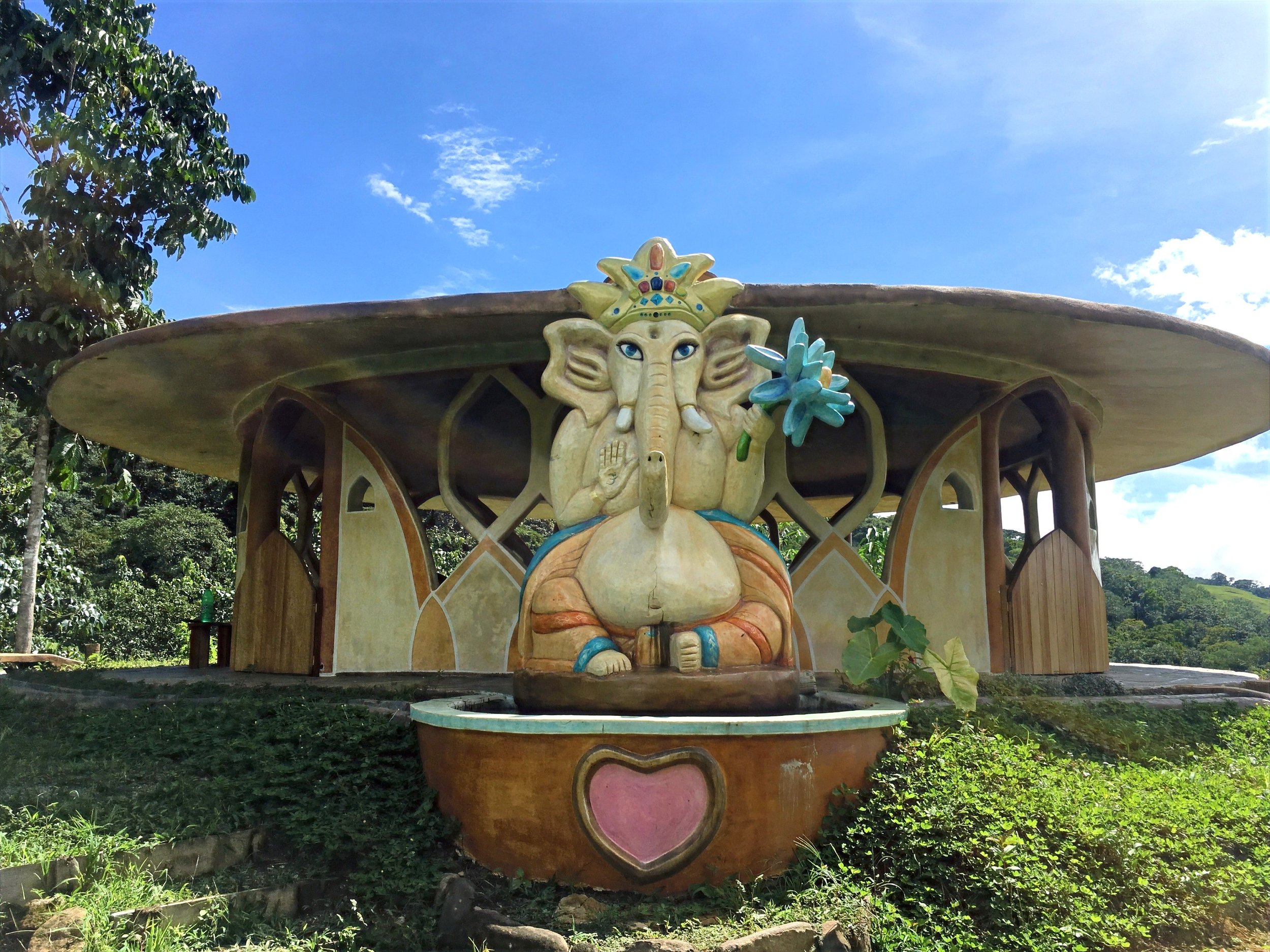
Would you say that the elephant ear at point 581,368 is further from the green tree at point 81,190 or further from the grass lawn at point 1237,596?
the grass lawn at point 1237,596

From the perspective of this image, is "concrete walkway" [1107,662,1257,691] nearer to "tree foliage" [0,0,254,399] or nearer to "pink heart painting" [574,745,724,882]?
"pink heart painting" [574,745,724,882]

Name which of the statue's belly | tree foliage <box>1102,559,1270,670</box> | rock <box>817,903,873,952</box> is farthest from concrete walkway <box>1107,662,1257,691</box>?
rock <box>817,903,873,952</box>

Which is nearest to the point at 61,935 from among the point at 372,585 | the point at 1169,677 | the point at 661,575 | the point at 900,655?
the point at 661,575

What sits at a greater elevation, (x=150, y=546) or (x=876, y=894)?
(x=150, y=546)

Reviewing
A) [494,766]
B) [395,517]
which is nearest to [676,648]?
[494,766]

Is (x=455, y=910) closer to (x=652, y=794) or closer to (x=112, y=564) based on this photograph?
(x=652, y=794)

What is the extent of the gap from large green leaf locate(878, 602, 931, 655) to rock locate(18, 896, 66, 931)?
4609 millimetres

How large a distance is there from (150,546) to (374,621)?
14592 mm

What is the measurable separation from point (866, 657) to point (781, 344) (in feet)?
10.2

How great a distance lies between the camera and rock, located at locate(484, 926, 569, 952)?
366 cm

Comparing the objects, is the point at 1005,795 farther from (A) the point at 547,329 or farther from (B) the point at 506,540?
(B) the point at 506,540

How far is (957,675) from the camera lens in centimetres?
560

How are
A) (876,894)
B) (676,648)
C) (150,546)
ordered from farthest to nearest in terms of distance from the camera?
1. (150,546)
2. (676,648)
3. (876,894)

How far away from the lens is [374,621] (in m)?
8.93
